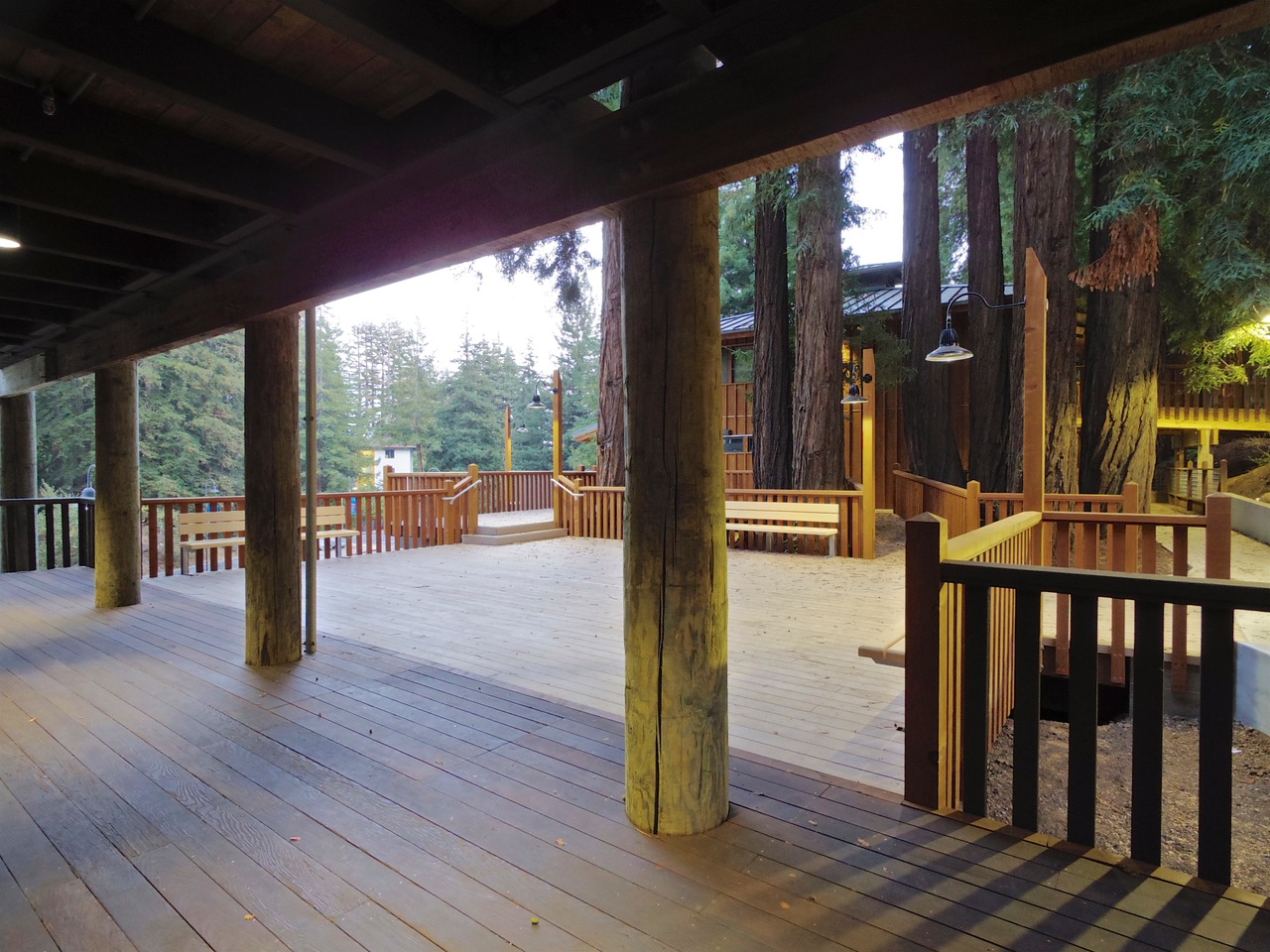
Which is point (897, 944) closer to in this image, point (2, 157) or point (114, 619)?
point (2, 157)

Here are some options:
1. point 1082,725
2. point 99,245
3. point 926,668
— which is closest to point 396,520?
point 99,245

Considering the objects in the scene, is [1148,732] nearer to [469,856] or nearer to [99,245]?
[469,856]

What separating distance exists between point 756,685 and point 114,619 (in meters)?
5.01

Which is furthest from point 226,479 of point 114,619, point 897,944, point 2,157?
point 897,944

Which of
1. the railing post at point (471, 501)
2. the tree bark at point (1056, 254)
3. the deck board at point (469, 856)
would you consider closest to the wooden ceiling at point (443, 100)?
the deck board at point (469, 856)

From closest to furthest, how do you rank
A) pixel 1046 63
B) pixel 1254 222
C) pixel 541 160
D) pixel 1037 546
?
pixel 1046 63
pixel 541 160
pixel 1037 546
pixel 1254 222

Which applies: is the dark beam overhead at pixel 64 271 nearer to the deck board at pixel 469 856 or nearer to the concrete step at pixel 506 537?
the deck board at pixel 469 856

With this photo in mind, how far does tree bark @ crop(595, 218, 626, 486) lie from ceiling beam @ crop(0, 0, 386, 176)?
29.9ft

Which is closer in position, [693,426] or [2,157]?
[693,426]

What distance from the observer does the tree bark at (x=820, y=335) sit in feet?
31.7

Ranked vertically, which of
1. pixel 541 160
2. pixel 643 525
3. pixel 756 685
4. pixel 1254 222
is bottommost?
pixel 756 685

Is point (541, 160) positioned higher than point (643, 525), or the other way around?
point (541, 160)

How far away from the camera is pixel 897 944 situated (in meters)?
1.71

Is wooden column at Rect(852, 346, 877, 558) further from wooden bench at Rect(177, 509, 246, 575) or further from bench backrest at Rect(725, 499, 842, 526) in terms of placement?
wooden bench at Rect(177, 509, 246, 575)
